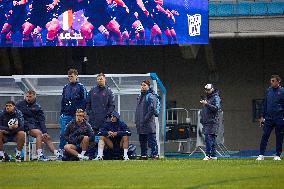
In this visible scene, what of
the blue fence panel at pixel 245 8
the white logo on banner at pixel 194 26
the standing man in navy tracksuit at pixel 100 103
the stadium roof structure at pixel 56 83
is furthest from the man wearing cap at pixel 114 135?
the blue fence panel at pixel 245 8

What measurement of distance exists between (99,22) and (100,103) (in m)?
7.99

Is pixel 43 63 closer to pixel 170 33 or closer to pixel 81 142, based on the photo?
pixel 170 33

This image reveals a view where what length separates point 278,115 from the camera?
16297mm

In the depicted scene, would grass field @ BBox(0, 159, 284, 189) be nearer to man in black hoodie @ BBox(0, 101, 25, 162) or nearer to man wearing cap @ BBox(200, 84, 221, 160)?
man in black hoodie @ BBox(0, 101, 25, 162)

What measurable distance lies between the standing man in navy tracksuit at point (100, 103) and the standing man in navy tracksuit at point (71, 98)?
18cm

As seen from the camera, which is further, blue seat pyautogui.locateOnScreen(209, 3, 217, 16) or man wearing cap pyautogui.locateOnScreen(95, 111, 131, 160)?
blue seat pyautogui.locateOnScreen(209, 3, 217, 16)

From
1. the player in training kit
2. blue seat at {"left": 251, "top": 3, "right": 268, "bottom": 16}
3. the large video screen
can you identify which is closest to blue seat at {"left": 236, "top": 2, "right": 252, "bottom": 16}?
blue seat at {"left": 251, "top": 3, "right": 268, "bottom": 16}

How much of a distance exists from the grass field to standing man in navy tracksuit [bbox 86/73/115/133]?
150 inches

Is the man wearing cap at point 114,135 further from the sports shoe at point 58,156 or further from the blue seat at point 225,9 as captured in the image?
the blue seat at point 225,9

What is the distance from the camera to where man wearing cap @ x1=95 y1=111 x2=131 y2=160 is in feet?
54.7

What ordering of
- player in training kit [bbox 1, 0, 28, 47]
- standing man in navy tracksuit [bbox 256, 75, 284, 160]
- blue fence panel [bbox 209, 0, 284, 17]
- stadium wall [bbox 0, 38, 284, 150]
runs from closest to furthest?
standing man in navy tracksuit [bbox 256, 75, 284, 160], player in training kit [bbox 1, 0, 28, 47], blue fence panel [bbox 209, 0, 284, 17], stadium wall [bbox 0, 38, 284, 150]

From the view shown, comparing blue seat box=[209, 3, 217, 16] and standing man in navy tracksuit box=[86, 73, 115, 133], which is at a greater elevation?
blue seat box=[209, 3, 217, 16]

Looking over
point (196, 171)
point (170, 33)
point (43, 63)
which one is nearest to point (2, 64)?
point (43, 63)

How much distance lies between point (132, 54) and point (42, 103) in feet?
34.4
